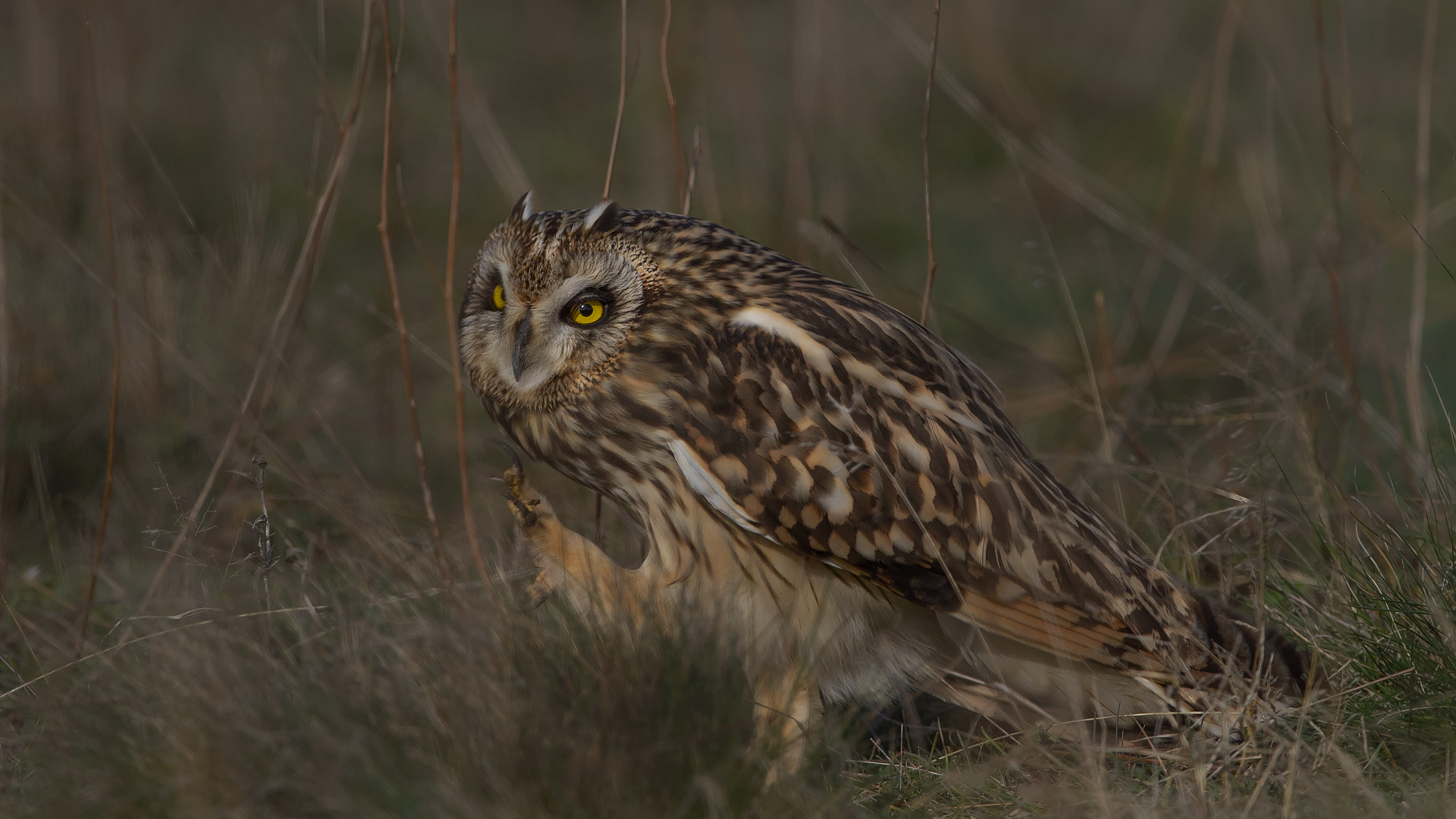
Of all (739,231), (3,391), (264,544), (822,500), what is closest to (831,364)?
(822,500)

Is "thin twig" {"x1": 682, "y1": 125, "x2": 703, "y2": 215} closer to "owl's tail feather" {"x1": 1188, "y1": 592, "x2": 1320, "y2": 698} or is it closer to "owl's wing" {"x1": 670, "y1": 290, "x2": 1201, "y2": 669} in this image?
"owl's wing" {"x1": 670, "y1": 290, "x2": 1201, "y2": 669}

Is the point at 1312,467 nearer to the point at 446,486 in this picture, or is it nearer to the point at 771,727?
the point at 771,727

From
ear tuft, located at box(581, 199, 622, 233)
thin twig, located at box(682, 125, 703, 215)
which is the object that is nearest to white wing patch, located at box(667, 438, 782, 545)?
ear tuft, located at box(581, 199, 622, 233)

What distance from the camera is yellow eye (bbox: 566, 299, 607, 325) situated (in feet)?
8.77

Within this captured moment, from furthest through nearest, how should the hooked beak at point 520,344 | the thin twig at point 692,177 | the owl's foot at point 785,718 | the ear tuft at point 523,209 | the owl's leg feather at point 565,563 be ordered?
the thin twig at point 692,177 → the ear tuft at point 523,209 → the hooked beak at point 520,344 → the owl's leg feather at point 565,563 → the owl's foot at point 785,718

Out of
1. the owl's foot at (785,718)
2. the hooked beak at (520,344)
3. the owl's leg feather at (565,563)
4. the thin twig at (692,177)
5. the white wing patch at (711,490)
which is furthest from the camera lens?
the thin twig at (692,177)

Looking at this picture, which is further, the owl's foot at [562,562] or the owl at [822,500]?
the owl at [822,500]

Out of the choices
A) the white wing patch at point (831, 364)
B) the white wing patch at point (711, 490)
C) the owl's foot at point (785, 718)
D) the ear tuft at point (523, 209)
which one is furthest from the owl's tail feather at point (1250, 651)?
the ear tuft at point (523, 209)

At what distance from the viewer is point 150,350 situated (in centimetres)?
428

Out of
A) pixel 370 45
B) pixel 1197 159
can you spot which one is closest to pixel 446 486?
pixel 370 45

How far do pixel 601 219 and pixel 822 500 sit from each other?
77cm

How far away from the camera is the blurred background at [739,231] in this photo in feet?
9.34

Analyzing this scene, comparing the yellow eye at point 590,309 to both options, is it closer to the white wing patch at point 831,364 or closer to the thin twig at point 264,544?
the white wing patch at point 831,364

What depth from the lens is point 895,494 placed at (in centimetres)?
253
